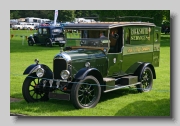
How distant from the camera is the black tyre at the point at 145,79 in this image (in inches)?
416

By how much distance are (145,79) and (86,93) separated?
2998mm

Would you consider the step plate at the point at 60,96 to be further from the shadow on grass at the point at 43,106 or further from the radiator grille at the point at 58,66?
the radiator grille at the point at 58,66

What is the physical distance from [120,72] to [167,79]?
346 cm

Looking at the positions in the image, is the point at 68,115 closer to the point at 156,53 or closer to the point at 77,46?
the point at 77,46

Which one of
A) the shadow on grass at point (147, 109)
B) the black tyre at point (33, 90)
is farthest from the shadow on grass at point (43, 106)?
the shadow on grass at point (147, 109)

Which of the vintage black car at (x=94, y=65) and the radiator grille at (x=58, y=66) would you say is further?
the radiator grille at (x=58, y=66)

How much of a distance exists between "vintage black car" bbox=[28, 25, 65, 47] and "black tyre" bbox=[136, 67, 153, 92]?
66.5 feet

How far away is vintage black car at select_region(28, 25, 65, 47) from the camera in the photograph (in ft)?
101

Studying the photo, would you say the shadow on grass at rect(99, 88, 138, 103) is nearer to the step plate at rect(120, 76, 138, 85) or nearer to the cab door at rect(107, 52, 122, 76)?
the step plate at rect(120, 76, 138, 85)

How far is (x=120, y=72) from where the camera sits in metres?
10.2

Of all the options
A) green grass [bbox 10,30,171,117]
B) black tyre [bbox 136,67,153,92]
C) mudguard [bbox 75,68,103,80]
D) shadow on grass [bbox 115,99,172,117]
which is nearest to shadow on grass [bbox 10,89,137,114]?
green grass [bbox 10,30,171,117]

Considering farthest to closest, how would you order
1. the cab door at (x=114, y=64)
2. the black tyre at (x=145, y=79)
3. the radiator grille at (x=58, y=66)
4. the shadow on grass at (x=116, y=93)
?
the black tyre at (x=145, y=79) → the shadow on grass at (x=116, y=93) → the cab door at (x=114, y=64) → the radiator grille at (x=58, y=66)

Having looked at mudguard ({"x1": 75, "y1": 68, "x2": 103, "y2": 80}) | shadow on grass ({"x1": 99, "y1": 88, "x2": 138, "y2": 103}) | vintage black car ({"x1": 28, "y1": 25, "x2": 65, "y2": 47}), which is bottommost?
shadow on grass ({"x1": 99, "y1": 88, "x2": 138, "y2": 103})

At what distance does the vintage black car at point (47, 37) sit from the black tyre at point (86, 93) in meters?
22.2
